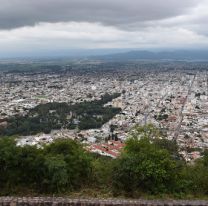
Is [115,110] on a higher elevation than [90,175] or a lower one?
lower

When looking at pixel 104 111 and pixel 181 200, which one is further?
pixel 104 111

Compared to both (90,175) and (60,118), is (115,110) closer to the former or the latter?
(60,118)

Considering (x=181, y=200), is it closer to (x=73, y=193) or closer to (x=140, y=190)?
(x=140, y=190)

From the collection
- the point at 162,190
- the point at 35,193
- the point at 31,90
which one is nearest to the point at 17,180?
the point at 35,193

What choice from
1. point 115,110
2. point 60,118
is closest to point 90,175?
point 60,118

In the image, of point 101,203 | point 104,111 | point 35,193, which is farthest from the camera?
point 104,111

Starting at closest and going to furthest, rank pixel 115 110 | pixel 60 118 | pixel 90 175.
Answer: pixel 90 175 < pixel 60 118 < pixel 115 110
